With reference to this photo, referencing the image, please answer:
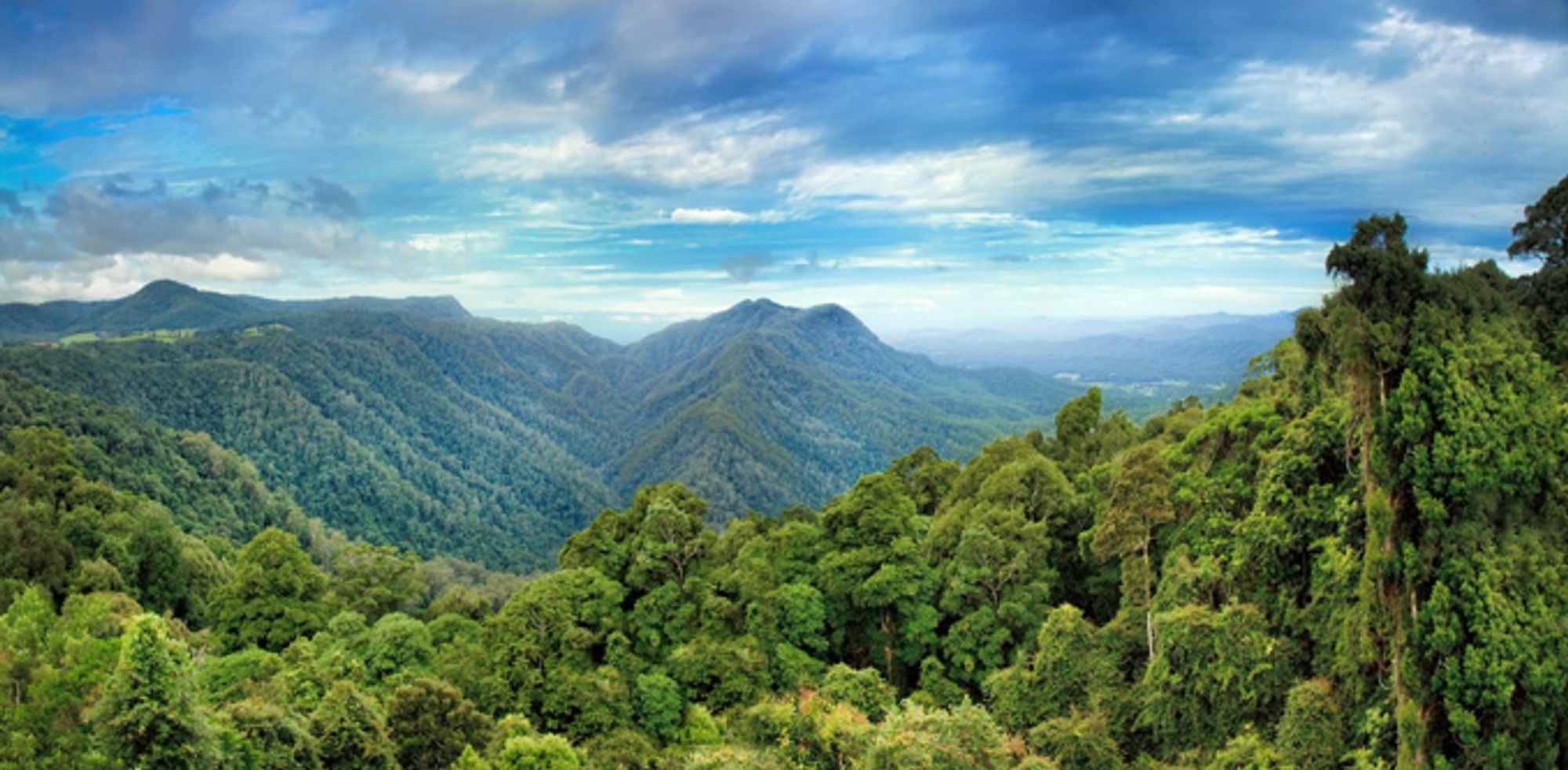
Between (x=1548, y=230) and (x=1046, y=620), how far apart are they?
1447cm

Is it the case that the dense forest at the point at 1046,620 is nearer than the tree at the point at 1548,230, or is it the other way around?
the dense forest at the point at 1046,620

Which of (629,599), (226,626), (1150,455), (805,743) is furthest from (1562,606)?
(226,626)

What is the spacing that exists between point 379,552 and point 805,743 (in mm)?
29985

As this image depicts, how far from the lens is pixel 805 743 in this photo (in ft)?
48.9

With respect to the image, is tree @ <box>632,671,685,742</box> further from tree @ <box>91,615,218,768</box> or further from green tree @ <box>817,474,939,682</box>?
tree @ <box>91,615,218,768</box>

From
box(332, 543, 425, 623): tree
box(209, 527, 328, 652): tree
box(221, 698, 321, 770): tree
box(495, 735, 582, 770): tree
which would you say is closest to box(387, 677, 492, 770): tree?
box(221, 698, 321, 770): tree

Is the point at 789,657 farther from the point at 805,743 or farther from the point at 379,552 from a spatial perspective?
the point at 379,552

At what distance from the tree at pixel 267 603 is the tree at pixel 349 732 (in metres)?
17.3

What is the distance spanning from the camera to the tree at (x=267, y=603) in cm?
3155

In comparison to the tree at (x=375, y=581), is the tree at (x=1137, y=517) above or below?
above

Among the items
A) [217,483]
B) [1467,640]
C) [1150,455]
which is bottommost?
[217,483]

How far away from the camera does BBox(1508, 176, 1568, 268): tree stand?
17.1 meters

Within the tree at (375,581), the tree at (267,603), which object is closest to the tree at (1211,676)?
the tree at (267,603)

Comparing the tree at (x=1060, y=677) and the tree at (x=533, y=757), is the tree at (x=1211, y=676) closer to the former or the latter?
the tree at (x=1060, y=677)
